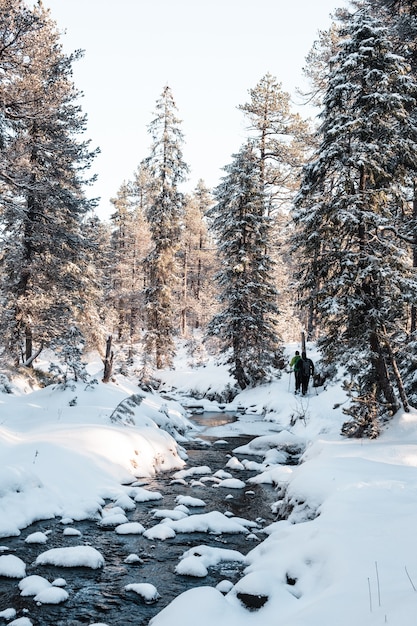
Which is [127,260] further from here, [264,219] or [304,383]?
[304,383]

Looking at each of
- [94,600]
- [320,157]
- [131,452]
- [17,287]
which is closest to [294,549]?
[94,600]

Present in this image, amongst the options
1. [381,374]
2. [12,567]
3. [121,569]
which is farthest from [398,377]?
[12,567]

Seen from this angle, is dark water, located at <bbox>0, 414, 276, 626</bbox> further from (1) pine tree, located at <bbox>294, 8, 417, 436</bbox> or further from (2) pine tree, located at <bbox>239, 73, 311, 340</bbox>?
(2) pine tree, located at <bbox>239, 73, 311, 340</bbox>

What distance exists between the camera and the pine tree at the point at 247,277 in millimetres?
22141

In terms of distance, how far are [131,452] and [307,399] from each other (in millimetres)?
9198

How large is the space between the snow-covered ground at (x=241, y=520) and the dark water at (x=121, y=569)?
5.0 inches

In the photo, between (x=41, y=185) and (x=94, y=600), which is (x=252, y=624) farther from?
(x=41, y=185)

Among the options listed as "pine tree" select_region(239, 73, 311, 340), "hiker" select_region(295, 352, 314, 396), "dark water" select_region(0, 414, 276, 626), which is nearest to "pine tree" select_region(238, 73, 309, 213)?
"pine tree" select_region(239, 73, 311, 340)

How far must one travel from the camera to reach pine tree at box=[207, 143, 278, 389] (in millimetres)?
22141

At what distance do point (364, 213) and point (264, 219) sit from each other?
13.1m

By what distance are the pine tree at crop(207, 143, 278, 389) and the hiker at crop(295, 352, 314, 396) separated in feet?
11.4

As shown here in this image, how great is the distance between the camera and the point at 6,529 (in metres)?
6.30

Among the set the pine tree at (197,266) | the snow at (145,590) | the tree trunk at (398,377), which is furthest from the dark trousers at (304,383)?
the pine tree at (197,266)

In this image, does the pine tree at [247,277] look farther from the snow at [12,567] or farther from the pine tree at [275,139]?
the snow at [12,567]
